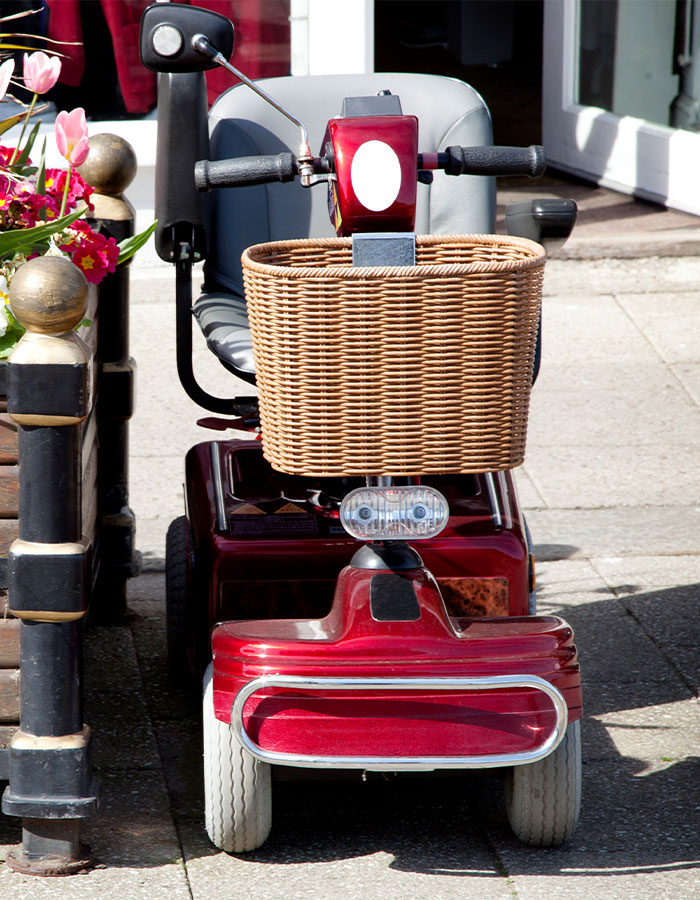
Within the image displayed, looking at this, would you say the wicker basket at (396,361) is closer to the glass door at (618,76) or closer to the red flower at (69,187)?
the red flower at (69,187)

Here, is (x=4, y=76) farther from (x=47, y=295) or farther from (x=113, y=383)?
(x=113, y=383)

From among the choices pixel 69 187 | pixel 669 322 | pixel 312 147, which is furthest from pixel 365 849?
pixel 669 322

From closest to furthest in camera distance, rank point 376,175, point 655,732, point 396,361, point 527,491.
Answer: point 396,361 < point 376,175 < point 655,732 < point 527,491

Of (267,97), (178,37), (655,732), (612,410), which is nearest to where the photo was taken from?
(267,97)

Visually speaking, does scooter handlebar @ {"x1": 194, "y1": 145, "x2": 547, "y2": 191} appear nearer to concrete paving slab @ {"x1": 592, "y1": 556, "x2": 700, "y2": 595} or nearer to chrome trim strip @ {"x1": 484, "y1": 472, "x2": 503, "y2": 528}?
chrome trim strip @ {"x1": 484, "y1": 472, "x2": 503, "y2": 528}

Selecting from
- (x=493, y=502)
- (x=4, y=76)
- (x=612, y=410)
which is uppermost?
(x=4, y=76)

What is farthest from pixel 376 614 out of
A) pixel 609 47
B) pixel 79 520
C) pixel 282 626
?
pixel 609 47

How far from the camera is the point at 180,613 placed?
3.25m

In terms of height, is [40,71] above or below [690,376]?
above

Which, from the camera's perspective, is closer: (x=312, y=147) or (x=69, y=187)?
(x=69, y=187)

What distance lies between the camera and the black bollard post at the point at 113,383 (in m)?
3.34

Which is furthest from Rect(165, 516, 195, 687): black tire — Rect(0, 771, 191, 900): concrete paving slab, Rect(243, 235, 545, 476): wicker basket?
Rect(243, 235, 545, 476): wicker basket

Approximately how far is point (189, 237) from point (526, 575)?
3.78 ft

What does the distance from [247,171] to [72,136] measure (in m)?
0.35
